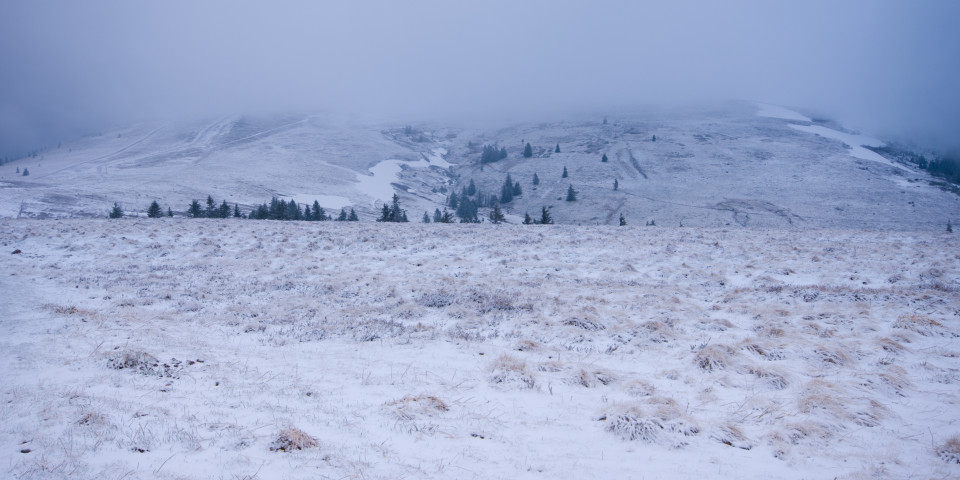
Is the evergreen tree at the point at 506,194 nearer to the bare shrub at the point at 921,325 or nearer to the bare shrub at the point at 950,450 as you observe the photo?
the bare shrub at the point at 921,325

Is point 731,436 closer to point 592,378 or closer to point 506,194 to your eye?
point 592,378

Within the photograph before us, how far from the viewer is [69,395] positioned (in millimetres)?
7035

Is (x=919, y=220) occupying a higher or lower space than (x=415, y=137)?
lower

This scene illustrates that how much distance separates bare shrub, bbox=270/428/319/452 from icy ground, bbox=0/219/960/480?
3cm

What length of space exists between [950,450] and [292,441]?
881cm

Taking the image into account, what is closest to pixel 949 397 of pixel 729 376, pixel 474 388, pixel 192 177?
pixel 729 376

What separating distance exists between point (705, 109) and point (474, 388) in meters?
224

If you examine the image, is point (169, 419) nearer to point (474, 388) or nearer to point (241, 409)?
point (241, 409)

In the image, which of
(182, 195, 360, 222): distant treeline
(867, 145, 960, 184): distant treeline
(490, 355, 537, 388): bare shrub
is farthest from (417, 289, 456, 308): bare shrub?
(867, 145, 960, 184): distant treeline

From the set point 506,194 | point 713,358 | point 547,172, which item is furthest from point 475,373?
point 547,172

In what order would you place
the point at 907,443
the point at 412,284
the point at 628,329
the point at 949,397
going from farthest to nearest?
the point at 412,284, the point at 628,329, the point at 949,397, the point at 907,443

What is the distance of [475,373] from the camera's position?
28.6 feet

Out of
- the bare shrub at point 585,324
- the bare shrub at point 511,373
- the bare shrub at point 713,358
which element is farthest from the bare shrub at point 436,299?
the bare shrub at point 713,358

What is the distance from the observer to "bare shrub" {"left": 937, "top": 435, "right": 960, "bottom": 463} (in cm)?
574
